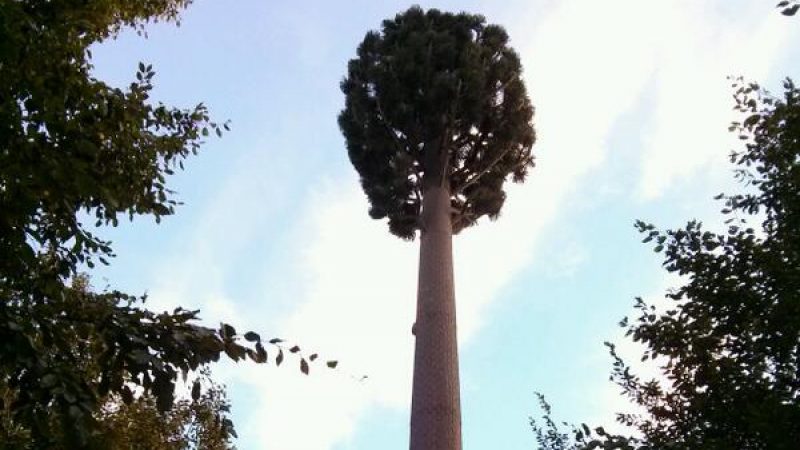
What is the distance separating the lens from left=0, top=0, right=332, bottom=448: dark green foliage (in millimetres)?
3518

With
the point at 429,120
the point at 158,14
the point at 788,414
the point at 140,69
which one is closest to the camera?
the point at 788,414

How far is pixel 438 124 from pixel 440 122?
0.06 m

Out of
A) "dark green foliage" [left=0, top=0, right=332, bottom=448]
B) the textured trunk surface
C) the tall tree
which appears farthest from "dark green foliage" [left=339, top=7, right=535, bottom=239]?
"dark green foliage" [left=0, top=0, right=332, bottom=448]

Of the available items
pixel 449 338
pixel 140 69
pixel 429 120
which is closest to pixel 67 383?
pixel 140 69

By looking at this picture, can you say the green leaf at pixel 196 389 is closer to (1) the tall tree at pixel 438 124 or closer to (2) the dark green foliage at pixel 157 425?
(2) the dark green foliage at pixel 157 425

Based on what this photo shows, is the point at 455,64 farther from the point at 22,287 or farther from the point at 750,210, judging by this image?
the point at 22,287

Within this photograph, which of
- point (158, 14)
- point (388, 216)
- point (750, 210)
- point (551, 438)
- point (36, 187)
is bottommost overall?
point (36, 187)

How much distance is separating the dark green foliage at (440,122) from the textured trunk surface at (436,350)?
1.91m

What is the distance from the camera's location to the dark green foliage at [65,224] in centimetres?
352

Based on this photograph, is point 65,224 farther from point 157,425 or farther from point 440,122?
point 440,122

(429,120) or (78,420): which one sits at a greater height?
(429,120)

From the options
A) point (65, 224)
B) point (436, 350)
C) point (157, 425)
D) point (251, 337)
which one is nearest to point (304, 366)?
point (251, 337)

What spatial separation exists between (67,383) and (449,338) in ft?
33.6

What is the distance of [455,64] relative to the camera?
58.4 feet
